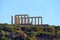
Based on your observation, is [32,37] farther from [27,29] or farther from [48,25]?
[48,25]

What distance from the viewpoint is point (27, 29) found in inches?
2056

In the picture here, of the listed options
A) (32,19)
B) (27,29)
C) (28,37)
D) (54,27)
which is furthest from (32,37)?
(32,19)

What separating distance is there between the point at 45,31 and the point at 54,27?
2.46 meters

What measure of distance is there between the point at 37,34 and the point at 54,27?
594 cm

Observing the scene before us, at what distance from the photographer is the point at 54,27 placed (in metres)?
54.6

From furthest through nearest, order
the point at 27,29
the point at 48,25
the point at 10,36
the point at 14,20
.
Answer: the point at 14,20, the point at 48,25, the point at 27,29, the point at 10,36

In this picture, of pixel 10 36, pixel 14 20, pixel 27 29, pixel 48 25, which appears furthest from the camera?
pixel 14 20

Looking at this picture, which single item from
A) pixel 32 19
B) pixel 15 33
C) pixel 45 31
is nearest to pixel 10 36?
pixel 15 33

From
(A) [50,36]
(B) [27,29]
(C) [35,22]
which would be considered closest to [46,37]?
(A) [50,36]

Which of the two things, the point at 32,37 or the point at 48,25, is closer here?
the point at 32,37

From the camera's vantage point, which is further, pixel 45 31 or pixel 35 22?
pixel 35 22

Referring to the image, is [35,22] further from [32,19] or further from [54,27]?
[54,27]

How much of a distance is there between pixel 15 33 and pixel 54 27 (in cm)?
988

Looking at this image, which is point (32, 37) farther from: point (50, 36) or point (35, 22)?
point (35, 22)
